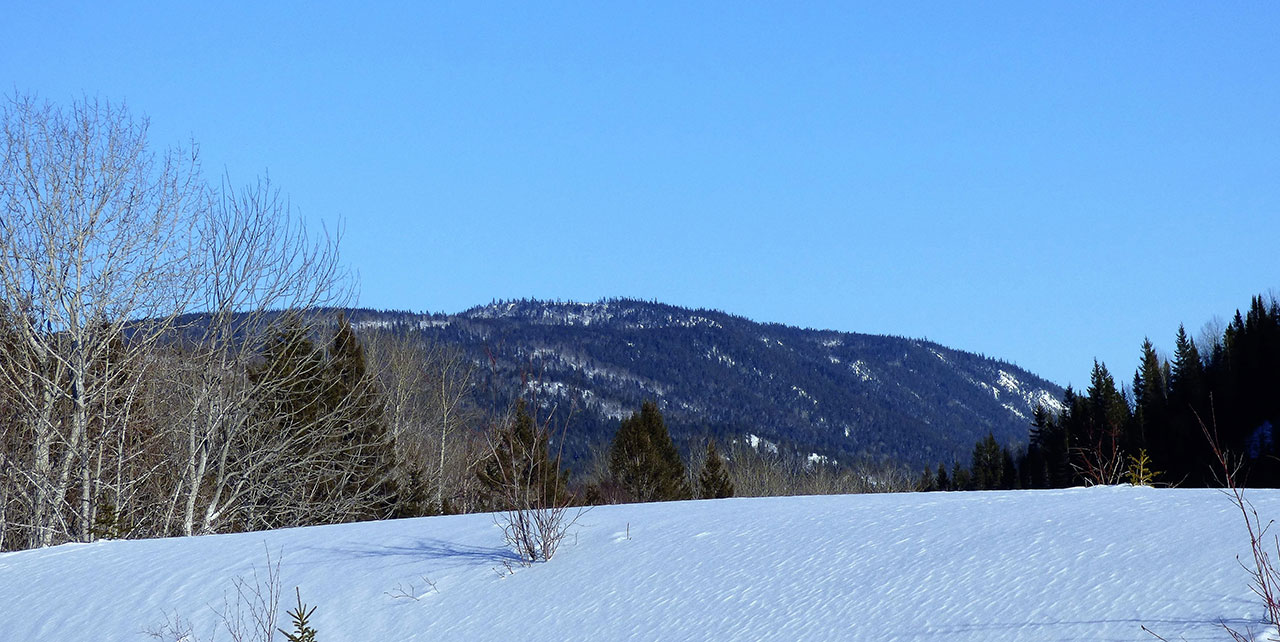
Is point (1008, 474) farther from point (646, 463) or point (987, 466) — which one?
point (646, 463)

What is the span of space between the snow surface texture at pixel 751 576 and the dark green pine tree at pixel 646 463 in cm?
3092

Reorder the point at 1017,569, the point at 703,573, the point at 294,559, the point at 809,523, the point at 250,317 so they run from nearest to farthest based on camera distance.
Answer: the point at 1017,569
the point at 703,573
the point at 809,523
the point at 294,559
the point at 250,317

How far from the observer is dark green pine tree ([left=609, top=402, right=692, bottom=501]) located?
3941 cm

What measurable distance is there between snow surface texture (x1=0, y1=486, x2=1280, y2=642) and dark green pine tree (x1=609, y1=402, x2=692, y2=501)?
30.9 metres

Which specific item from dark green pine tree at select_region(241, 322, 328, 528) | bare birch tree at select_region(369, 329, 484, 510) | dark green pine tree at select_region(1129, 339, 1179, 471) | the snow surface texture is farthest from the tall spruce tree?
the snow surface texture

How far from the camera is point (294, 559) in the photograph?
7.38 m

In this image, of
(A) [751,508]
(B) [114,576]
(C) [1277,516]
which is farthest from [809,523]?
(B) [114,576]

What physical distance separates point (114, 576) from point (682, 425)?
124061 mm

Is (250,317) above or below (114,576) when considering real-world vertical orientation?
above

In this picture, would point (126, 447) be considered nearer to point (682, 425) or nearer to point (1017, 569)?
point (1017, 569)

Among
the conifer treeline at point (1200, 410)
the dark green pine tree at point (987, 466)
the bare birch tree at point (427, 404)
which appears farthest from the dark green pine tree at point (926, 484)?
the bare birch tree at point (427, 404)

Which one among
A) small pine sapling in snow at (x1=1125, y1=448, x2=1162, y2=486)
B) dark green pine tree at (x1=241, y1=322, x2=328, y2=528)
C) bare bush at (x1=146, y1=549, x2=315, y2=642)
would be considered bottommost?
bare bush at (x1=146, y1=549, x2=315, y2=642)

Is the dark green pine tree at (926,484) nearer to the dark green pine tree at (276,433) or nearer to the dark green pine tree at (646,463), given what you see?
the dark green pine tree at (646,463)

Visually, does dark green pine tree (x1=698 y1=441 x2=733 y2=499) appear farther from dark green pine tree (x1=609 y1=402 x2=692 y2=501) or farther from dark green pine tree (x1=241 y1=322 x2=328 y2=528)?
dark green pine tree (x1=241 y1=322 x2=328 y2=528)
